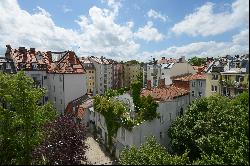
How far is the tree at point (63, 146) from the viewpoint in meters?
23.4

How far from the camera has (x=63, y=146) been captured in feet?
82.6

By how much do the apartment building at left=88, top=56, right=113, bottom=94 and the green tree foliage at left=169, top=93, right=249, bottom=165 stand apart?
62.1 metres

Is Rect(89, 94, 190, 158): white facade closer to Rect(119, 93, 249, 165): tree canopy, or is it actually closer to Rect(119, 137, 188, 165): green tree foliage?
Rect(119, 93, 249, 165): tree canopy

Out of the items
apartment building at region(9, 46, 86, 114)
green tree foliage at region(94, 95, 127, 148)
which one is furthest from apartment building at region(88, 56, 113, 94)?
green tree foliage at region(94, 95, 127, 148)

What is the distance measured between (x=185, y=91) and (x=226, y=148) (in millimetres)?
25283

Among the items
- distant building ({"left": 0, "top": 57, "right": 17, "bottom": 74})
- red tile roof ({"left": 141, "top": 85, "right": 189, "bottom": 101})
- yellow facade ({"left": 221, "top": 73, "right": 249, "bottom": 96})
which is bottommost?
red tile roof ({"left": 141, "top": 85, "right": 189, "bottom": 101})

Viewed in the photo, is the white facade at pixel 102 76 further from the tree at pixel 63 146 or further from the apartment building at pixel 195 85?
the tree at pixel 63 146

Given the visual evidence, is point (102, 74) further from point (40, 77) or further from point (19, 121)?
point (19, 121)

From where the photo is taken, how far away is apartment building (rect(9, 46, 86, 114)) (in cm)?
6319

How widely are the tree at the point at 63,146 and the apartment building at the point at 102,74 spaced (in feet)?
242

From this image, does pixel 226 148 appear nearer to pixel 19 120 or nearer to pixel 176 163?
pixel 176 163

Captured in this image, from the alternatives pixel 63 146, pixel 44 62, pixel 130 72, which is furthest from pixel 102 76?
→ pixel 63 146

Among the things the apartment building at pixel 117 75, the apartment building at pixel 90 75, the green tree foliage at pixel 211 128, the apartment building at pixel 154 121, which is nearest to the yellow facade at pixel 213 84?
the apartment building at pixel 154 121

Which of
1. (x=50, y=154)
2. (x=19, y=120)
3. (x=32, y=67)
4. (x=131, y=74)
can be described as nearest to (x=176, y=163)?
(x=50, y=154)
